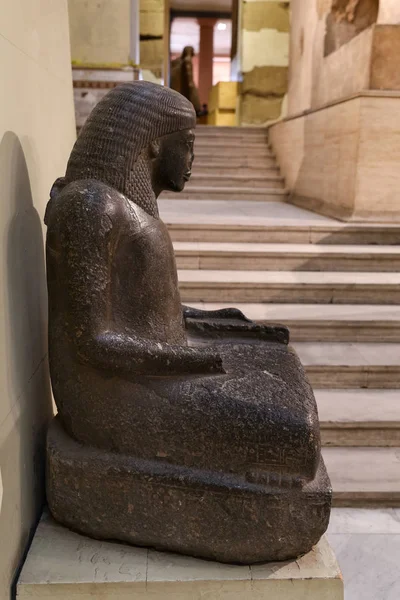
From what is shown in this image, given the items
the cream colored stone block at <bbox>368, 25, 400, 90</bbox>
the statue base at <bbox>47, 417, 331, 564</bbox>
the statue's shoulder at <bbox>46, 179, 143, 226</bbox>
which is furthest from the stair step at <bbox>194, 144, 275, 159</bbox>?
the statue base at <bbox>47, 417, 331, 564</bbox>

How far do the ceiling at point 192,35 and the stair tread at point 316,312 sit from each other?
55.3 feet

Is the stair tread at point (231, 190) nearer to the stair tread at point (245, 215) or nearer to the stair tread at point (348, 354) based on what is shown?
the stair tread at point (245, 215)

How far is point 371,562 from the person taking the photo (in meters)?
2.22

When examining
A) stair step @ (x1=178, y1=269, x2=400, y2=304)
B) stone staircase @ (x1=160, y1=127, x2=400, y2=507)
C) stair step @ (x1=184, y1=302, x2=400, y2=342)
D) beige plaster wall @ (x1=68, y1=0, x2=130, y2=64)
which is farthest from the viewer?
beige plaster wall @ (x1=68, y1=0, x2=130, y2=64)

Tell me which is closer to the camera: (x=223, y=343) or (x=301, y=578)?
(x=301, y=578)

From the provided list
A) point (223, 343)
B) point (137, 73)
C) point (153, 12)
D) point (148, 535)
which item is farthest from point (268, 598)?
point (153, 12)

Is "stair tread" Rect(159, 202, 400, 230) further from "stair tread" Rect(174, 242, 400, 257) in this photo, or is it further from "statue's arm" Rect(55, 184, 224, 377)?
"statue's arm" Rect(55, 184, 224, 377)

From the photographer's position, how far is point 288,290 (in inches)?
155

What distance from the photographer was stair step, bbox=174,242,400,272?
4293 mm

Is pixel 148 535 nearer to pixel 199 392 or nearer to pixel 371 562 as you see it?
pixel 199 392

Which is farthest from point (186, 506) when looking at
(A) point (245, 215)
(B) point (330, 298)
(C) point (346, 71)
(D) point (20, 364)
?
(C) point (346, 71)

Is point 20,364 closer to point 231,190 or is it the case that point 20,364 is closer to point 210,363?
point 210,363

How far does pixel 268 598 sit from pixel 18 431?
85cm

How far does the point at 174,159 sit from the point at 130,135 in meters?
0.18
